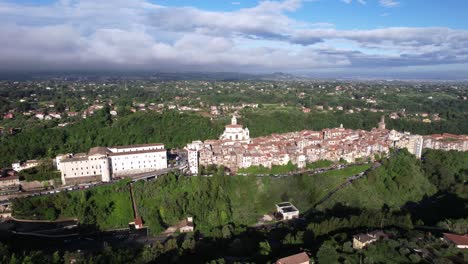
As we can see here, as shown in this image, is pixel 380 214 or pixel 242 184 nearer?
pixel 380 214

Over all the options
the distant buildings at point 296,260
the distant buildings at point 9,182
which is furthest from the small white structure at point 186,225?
the distant buildings at point 9,182

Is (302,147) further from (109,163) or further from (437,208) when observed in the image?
(109,163)

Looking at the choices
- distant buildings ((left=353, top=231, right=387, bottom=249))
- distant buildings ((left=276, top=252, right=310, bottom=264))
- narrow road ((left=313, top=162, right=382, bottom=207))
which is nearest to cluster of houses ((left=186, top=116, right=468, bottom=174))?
narrow road ((left=313, top=162, right=382, bottom=207))

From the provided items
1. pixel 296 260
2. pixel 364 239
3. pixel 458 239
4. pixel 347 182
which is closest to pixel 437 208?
pixel 347 182

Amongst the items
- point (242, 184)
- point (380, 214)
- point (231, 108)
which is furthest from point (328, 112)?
point (380, 214)

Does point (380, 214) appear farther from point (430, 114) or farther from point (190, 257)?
point (430, 114)
